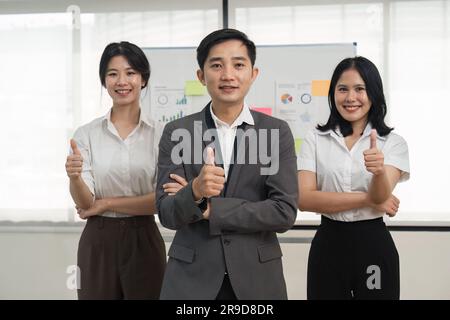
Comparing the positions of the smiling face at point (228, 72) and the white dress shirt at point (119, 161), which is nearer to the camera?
the smiling face at point (228, 72)

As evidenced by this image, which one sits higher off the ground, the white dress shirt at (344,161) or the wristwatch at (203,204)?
the white dress shirt at (344,161)

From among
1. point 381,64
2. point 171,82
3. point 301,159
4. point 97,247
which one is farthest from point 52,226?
point 381,64

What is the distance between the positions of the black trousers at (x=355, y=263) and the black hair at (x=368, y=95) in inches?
14.8

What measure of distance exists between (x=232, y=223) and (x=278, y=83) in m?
1.80

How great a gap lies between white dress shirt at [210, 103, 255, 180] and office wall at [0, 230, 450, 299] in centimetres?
163

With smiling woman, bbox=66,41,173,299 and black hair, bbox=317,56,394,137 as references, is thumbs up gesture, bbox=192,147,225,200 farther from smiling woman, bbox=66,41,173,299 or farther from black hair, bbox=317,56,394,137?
black hair, bbox=317,56,394,137

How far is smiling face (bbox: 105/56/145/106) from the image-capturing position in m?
1.80

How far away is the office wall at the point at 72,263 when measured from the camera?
291cm

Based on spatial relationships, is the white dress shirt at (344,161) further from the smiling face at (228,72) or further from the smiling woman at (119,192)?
the smiling woman at (119,192)

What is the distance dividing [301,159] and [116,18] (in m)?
1.92

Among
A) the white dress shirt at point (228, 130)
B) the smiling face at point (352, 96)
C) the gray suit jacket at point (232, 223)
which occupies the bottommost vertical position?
the gray suit jacket at point (232, 223)

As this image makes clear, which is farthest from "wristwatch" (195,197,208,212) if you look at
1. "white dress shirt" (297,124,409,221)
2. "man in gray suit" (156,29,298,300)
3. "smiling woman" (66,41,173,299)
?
"white dress shirt" (297,124,409,221)

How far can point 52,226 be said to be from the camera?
3199 millimetres

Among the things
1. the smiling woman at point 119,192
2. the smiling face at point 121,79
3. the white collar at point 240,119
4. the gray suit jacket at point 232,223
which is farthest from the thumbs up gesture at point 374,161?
the smiling face at point 121,79
